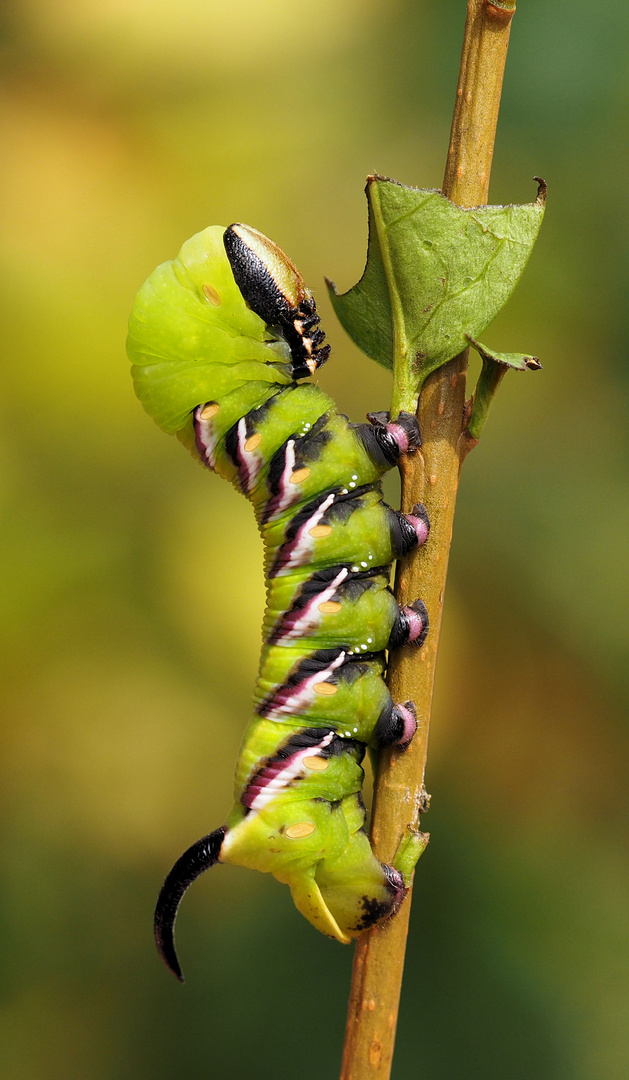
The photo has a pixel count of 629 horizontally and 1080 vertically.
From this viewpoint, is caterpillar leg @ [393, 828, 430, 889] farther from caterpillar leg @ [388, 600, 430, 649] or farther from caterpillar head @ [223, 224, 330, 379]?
caterpillar head @ [223, 224, 330, 379]

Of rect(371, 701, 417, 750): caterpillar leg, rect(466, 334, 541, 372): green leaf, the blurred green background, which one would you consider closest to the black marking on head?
rect(466, 334, 541, 372): green leaf

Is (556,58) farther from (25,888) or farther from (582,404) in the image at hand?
(25,888)

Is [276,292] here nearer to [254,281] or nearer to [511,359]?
[254,281]

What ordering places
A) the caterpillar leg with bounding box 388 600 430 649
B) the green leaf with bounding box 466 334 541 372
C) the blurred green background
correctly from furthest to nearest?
the blurred green background → the caterpillar leg with bounding box 388 600 430 649 → the green leaf with bounding box 466 334 541 372

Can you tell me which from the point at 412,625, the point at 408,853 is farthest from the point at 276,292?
the point at 408,853

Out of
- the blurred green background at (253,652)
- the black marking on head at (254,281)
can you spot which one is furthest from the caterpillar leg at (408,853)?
the blurred green background at (253,652)

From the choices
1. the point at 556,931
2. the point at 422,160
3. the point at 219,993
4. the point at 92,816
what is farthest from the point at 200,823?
the point at 422,160
